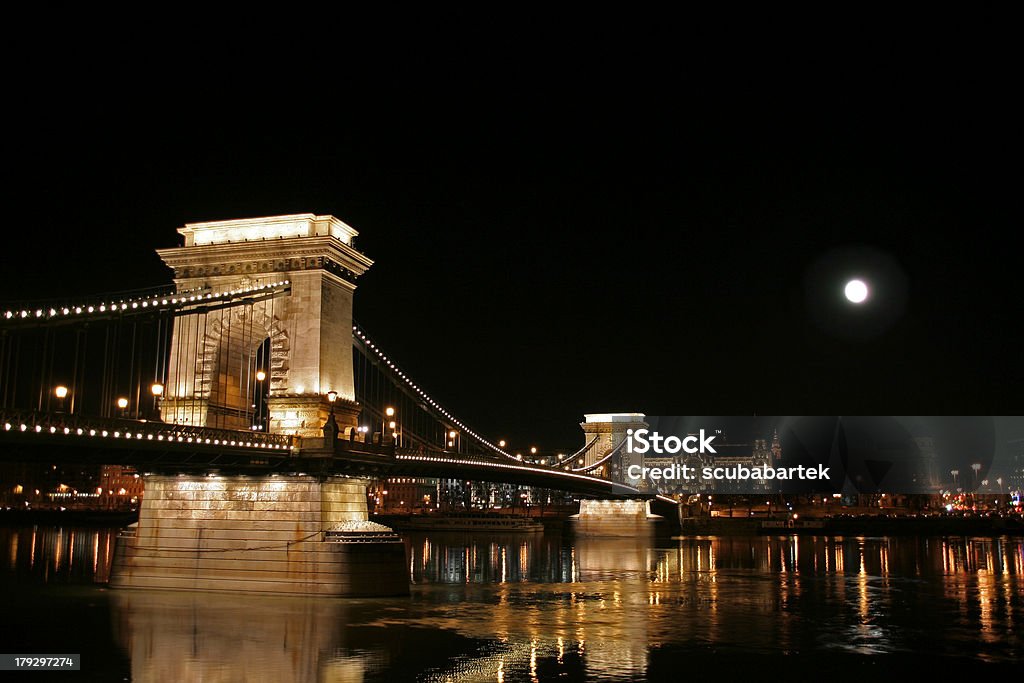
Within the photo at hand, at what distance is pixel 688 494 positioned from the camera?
453 ft

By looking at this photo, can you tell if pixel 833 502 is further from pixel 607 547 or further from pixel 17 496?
pixel 17 496

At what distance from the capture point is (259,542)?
102 feet

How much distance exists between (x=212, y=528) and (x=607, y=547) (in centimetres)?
4711

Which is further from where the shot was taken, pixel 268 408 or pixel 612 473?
pixel 612 473

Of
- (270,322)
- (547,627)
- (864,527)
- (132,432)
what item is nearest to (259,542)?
(270,322)

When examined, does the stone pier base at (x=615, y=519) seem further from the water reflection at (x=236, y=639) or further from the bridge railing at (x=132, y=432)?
the bridge railing at (x=132, y=432)

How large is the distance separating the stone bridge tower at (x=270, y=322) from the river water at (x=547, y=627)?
638 centimetres

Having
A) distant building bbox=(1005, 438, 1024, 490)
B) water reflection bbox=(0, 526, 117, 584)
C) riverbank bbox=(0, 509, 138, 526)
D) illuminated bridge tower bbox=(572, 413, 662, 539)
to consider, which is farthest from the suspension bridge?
distant building bbox=(1005, 438, 1024, 490)

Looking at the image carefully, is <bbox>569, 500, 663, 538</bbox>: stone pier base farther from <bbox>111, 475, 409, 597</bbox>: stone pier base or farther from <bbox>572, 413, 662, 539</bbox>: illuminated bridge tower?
<bbox>111, 475, 409, 597</bbox>: stone pier base

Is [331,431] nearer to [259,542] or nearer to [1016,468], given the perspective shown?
[259,542]

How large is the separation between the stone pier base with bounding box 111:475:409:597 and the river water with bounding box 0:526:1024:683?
691 mm

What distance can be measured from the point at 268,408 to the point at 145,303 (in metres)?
7.45

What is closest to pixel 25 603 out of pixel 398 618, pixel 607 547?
pixel 398 618

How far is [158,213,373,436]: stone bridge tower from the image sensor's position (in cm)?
3341
